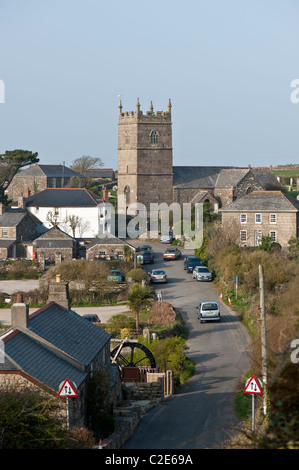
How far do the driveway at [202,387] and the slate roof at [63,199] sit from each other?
21.9 meters

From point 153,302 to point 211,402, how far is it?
18689 millimetres

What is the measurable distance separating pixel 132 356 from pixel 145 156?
5352 cm

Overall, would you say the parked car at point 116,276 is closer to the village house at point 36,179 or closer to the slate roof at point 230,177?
the slate roof at point 230,177

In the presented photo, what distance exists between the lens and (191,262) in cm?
5562

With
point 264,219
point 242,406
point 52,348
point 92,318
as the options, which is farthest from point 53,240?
point 52,348

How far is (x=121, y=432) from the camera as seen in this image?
1902cm

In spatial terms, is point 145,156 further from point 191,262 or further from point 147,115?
point 191,262

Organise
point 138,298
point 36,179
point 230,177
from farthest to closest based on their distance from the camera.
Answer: point 36,179
point 230,177
point 138,298

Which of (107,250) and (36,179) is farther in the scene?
(36,179)

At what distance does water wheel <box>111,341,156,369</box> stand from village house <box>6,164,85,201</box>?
203 feet

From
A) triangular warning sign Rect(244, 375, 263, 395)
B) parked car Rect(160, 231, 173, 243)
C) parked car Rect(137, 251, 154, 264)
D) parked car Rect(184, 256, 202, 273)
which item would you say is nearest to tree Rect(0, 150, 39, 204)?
parked car Rect(160, 231, 173, 243)

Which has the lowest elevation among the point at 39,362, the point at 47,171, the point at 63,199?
the point at 39,362

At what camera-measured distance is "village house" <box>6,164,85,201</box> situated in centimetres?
9275
